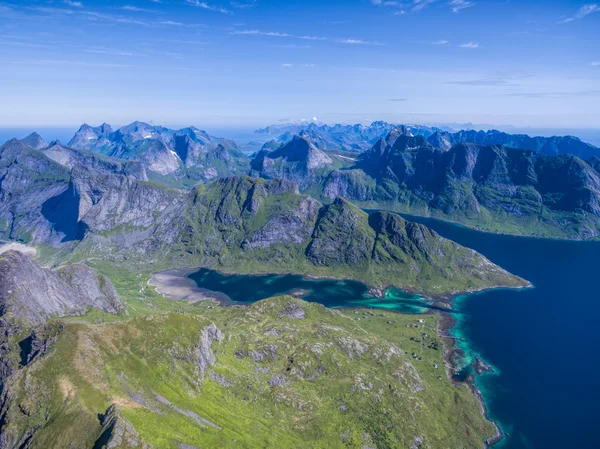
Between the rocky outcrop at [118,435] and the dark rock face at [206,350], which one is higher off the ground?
the rocky outcrop at [118,435]

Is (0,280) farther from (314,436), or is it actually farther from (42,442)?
(314,436)

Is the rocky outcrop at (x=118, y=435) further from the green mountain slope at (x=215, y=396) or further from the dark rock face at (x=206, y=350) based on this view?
the dark rock face at (x=206, y=350)

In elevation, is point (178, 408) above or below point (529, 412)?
above

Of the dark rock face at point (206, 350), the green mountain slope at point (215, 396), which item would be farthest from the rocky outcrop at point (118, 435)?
the dark rock face at point (206, 350)

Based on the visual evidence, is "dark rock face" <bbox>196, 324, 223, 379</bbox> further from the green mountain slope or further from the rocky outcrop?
the rocky outcrop

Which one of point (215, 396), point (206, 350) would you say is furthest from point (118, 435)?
point (206, 350)

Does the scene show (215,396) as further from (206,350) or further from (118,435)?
(118,435)

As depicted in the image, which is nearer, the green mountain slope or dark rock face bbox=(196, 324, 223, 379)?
the green mountain slope

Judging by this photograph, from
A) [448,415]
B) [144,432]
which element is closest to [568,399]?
[448,415]

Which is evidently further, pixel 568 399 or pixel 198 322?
pixel 568 399

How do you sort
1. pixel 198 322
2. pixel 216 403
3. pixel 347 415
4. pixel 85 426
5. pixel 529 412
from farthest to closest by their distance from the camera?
1. pixel 529 412
2. pixel 198 322
3. pixel 347 415
4. pixel 216 403
5. pixel 85 426

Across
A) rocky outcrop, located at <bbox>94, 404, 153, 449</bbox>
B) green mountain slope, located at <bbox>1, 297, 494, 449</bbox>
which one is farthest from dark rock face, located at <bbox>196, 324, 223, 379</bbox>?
rocky outcrop, located at <bbox>94, 404, 153, 449</bbox>
